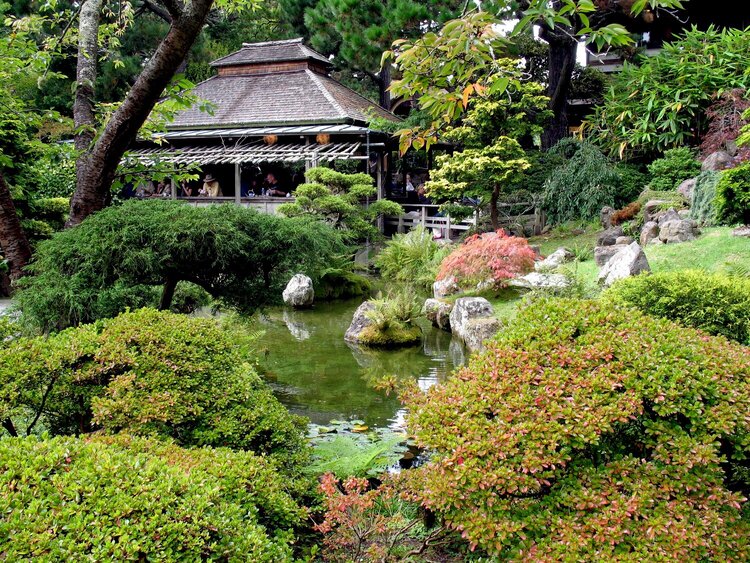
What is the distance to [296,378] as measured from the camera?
7164 mm

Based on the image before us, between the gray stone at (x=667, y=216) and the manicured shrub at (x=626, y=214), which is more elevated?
the gray stone at (x=667, y=216)

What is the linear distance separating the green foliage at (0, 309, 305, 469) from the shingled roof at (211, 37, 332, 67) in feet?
60.7

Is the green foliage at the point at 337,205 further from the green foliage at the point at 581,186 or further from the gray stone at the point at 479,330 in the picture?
the gray stone at the point at 479,330

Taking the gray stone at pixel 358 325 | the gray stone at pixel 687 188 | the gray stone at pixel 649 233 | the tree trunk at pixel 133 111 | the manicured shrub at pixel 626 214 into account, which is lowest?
Answer: the gray stone at pixel 358 325

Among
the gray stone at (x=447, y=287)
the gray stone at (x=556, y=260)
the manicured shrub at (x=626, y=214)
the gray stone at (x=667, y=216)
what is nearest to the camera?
the gray stone at (x=667, y=216)

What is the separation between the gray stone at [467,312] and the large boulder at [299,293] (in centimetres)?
341

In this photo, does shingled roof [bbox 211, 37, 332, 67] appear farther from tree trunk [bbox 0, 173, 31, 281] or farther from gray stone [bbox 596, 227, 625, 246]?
tree trunk [bbox 0, 173, 31, 281]

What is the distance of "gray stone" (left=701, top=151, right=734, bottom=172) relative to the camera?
1138 cm

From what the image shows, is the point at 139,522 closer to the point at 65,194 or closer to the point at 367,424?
the point at 367,424

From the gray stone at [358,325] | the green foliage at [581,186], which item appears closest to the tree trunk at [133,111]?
the gray stone at [358,325]

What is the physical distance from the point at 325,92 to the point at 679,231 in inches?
487

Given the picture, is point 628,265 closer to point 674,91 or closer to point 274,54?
point 674,91

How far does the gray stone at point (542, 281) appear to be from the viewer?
8.33 m

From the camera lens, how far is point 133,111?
3.79 metres
